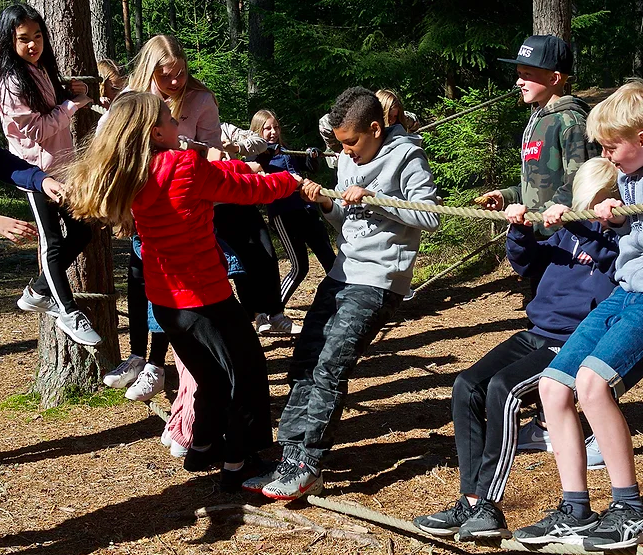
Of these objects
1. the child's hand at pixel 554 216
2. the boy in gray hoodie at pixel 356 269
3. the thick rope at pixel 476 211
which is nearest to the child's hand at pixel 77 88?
the boy in gray hoodie at pixel 356 269

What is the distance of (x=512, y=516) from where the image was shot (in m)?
3.95

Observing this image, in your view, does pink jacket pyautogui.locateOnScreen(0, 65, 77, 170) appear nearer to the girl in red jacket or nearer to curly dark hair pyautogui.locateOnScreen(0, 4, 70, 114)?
curly dark hair pyautogui.locateOnScreen(0, 4, 70, 114)

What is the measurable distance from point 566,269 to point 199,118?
2.24 m

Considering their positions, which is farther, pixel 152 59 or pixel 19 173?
pixel 152 59

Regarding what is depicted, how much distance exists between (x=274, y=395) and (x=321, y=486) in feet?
5.74

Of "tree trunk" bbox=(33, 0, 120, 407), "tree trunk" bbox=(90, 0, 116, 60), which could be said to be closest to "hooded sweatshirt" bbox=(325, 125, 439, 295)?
"tree trunk" bbox=(33, 0, 120, 407)

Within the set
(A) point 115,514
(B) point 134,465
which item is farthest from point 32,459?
(A) point 115,514

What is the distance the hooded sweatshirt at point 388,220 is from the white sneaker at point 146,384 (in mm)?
1457

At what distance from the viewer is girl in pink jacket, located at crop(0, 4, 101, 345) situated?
4.58 meters

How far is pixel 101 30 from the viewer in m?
14.4

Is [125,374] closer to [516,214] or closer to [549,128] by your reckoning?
[516,214]

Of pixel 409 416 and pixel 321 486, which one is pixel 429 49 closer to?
pixel 409 416

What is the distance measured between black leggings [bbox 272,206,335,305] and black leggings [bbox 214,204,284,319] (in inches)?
24.9

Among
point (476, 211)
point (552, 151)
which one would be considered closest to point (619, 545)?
point (476, 211)
